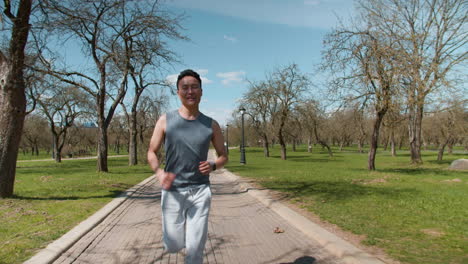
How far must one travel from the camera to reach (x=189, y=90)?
2930mm

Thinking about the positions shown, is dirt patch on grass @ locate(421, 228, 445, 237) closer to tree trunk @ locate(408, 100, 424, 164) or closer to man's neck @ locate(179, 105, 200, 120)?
man's neck @ locate(179, 105, 200, 120)

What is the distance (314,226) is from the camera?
575 centimetres

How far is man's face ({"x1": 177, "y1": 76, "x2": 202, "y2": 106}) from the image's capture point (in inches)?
115

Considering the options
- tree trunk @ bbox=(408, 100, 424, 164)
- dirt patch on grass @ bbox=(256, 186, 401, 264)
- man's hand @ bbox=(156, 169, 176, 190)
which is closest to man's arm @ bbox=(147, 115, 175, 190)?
man's hand @ bbox=(156, 169, 176, 190)

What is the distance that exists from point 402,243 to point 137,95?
23.3m

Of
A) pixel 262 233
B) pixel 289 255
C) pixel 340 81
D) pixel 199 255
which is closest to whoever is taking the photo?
pixel 199 255

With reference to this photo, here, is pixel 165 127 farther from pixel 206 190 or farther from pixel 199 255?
pixel 199 255

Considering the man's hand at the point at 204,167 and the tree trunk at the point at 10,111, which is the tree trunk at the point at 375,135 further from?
A: the man's hand at the point at 204,167

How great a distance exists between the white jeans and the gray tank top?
3.0 inches

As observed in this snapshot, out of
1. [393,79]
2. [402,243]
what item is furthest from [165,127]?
[393,79]

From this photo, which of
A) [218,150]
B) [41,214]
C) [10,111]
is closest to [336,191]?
[41,214]

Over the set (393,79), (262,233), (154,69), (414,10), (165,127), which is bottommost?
(262,233)

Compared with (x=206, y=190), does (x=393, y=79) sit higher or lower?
higher

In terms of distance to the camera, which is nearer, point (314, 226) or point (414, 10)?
point (314, 226)
